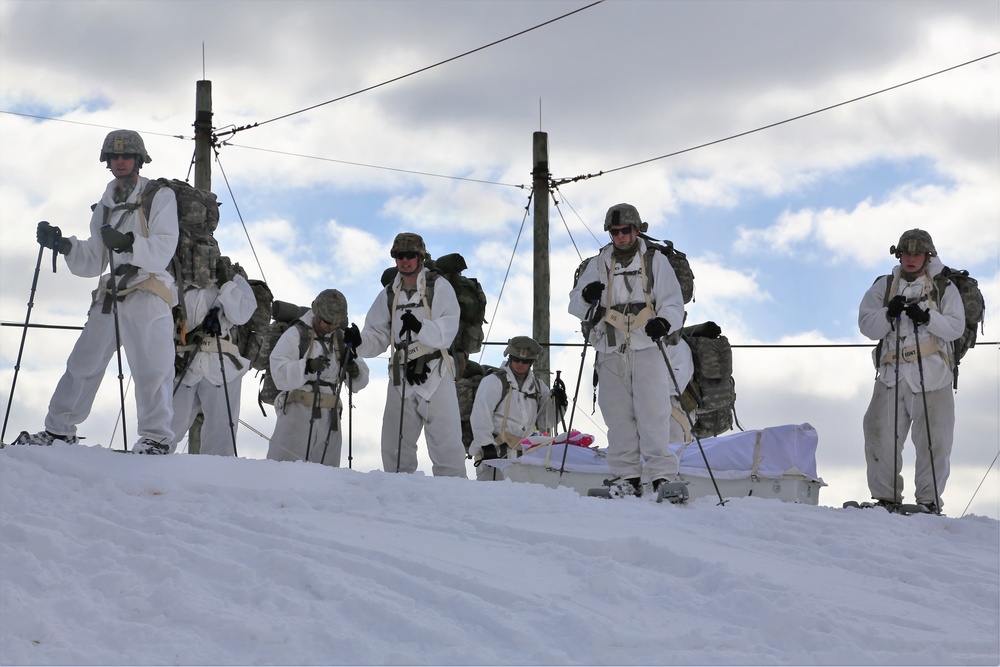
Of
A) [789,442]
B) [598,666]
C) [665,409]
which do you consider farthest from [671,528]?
[789,442]

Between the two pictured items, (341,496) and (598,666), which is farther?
(341,496)

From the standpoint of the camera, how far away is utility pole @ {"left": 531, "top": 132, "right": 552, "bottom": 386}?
20.8 m

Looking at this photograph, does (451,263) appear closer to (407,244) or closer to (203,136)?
(407,244)

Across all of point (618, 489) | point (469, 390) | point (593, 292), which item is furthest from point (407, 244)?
point (469, 390)

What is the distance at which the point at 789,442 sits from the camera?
13578mm

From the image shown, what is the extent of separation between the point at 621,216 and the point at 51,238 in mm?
4735

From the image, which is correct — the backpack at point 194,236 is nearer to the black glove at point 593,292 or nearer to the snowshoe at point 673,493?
the black glove at point 593,292

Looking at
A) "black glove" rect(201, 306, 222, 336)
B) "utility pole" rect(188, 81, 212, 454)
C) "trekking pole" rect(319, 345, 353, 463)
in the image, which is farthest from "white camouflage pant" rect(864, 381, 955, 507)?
"utility pole" rect(188, 81, 212, 454)

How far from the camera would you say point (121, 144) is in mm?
9398

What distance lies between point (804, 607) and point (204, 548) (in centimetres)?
342

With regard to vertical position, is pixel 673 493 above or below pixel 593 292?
below

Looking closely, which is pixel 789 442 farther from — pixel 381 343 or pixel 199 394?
pixel 199 394

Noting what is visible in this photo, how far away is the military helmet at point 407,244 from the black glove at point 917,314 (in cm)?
471

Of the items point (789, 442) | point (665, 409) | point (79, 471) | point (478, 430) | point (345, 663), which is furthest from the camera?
point (478, 430)
